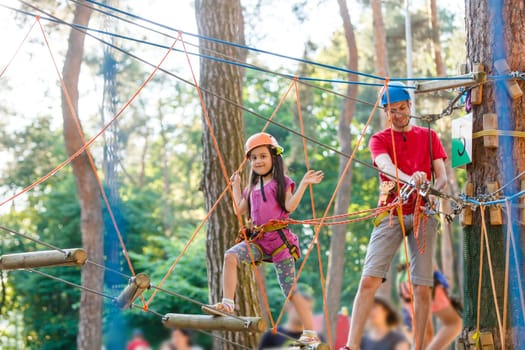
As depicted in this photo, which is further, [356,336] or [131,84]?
[131,84]

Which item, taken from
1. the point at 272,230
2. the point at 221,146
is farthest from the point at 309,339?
the point at 221,146

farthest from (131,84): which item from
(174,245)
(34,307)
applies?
(34,307)

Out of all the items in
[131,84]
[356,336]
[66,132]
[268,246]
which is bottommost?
[356,336]

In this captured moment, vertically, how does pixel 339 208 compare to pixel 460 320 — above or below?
above

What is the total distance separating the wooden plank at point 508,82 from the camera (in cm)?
438

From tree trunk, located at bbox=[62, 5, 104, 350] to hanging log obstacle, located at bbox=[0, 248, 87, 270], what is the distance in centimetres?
783

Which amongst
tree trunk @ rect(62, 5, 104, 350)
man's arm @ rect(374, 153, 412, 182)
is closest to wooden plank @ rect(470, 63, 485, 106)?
man's arm @ rect(374, 153, 412, 182)

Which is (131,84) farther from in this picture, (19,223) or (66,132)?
(66,132)

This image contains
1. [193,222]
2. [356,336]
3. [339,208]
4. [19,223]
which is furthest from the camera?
[193,222]

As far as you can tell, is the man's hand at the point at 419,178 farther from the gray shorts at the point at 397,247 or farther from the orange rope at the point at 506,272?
the orange rope at the point at 506,272

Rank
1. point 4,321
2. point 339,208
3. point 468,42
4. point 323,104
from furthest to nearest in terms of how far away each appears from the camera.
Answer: point 323,104 → point 4,321 → point 339,208 → point 468,42

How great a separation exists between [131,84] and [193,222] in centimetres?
585

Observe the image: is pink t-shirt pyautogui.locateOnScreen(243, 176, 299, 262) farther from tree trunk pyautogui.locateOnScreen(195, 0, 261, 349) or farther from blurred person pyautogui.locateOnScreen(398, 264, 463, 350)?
tree trunk pyautogui.locateOnScreen(195, 0, 261, 349)

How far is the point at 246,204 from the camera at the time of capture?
15.2 feet
